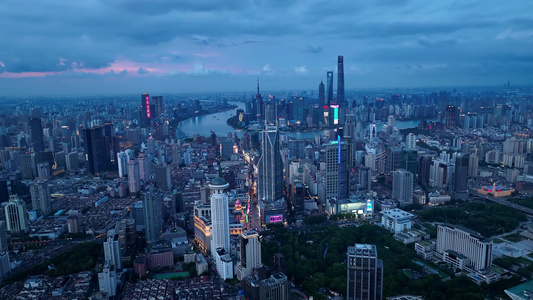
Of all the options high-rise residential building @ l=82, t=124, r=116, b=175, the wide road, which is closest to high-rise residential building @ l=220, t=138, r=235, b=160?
high-rise residential building @ l=82, t=124, r=116, b=175

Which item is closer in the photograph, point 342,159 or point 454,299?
point 454,299

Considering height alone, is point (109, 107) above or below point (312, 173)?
above

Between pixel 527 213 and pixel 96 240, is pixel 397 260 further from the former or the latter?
pixel 96 240

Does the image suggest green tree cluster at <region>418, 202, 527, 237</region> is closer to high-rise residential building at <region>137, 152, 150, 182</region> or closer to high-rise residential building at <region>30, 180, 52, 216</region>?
high-rise residential building at <region>137, 152, 150, 182</region>

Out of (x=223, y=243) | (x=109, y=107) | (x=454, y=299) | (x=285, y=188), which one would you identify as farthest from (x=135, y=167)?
(x=109, y=107)

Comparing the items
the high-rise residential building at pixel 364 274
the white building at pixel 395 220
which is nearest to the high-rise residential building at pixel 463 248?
the white building at pixel 395 220

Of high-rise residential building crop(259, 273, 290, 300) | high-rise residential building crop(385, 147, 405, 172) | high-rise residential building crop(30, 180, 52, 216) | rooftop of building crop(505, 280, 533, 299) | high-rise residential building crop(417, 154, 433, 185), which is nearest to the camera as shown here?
high-rise residential building crop(259, 273, 290, 300)

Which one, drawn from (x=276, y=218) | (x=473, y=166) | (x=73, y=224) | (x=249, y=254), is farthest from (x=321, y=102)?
(x=249, y=254)

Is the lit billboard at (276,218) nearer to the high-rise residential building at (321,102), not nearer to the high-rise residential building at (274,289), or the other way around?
the high-rise residential building at (274,289)
